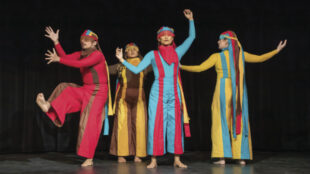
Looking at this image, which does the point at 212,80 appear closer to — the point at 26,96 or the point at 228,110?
the point at 228,110

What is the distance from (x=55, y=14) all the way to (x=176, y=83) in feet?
8.33

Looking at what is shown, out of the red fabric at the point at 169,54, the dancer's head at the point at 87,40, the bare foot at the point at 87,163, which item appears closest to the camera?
the red fabric at the point at 169,54

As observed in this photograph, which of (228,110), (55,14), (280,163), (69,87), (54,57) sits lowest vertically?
(280,163)

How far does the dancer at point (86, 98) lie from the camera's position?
12.9 ft

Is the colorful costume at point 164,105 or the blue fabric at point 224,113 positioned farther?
the blue fabric at point 224,113

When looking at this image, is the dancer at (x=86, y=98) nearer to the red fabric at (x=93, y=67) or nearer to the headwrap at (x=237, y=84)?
the red fabric at (x=93, y=67)

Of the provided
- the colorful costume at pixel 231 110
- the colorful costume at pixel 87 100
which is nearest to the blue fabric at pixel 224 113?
the colorful costume at pixel 231 110

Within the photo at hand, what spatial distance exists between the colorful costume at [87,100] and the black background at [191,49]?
151 cm

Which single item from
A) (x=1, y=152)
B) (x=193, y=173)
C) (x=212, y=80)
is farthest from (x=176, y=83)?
(x=1, y=152)

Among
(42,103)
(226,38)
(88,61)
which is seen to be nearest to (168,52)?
(226,38)

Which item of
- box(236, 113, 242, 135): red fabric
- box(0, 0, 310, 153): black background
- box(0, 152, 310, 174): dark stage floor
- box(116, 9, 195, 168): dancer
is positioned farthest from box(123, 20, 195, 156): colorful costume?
box(0, 0, 310, 153): black background

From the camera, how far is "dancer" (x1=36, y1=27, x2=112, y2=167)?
392cm

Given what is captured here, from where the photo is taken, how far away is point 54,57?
3555 mm

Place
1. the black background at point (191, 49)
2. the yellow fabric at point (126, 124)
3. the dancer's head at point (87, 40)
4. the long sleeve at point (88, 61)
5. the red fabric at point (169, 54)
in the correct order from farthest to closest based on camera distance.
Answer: the black background at point (191, 49)
the yellow fabric at point (126, 124)
the dancer's head at point (87, 40)
the red fabric at point (169, 54)
the long sleeve at point (88, 61)
